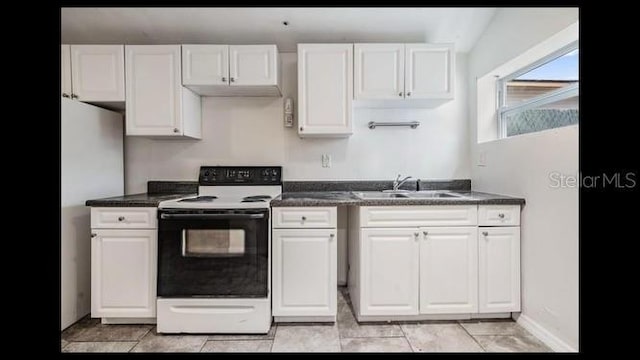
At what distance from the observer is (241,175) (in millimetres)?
2580

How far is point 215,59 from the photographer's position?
228 centimetres

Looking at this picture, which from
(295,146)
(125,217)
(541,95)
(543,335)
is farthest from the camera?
(295,146)

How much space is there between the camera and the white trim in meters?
1.73

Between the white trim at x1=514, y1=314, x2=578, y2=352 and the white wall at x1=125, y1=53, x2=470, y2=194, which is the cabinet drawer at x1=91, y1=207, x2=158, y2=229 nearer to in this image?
the white wall at x1=125, y1=53, x2=470, y2=194

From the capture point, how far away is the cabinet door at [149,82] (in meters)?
2.26

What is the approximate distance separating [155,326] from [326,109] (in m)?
1.94

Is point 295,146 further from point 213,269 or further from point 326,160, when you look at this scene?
point 213,269

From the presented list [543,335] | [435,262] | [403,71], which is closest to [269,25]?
[403,71]

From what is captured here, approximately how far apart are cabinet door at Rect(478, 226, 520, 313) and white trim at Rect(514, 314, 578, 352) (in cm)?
8

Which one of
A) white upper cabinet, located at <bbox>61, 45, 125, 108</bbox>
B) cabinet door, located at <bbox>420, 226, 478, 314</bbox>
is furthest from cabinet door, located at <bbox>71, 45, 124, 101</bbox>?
cabinet door, located at <bbox>420, 226, 478, 314</bbox>

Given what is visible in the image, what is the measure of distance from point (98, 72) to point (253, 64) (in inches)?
45.4

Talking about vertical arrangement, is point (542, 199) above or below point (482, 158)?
below

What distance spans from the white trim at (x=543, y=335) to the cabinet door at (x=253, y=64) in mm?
2404
